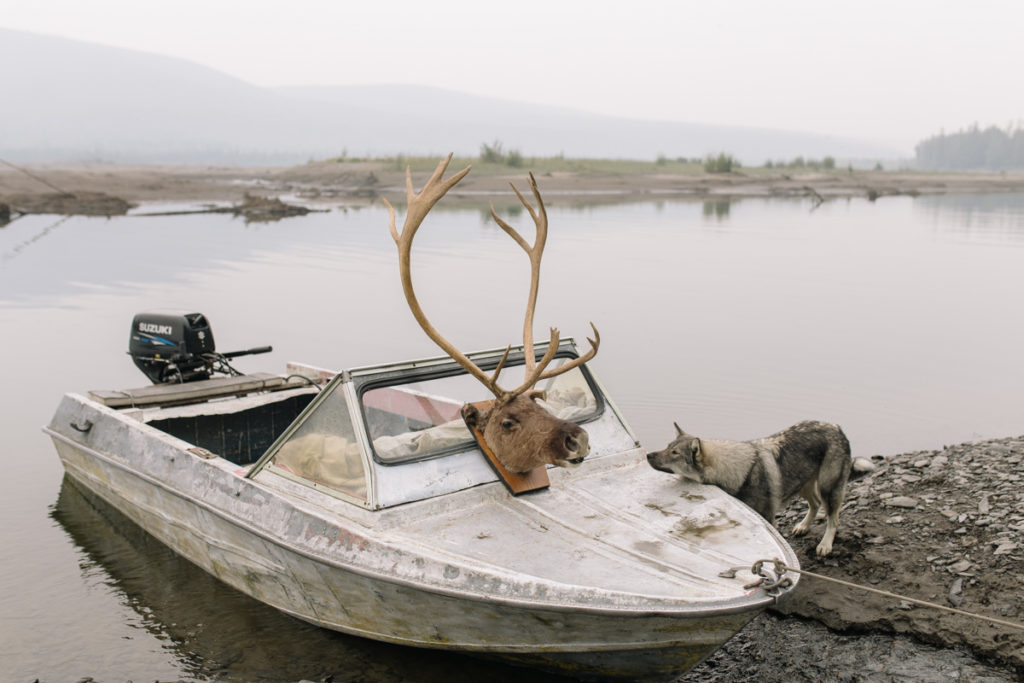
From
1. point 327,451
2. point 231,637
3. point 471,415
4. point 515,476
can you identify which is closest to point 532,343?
point 471,415

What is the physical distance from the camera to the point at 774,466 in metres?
5.65

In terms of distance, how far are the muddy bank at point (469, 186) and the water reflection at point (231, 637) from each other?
31365 millimetres

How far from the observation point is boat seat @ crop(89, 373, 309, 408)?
7527 mm

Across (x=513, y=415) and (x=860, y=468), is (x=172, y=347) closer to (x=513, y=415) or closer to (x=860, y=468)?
(x=513, y=415)

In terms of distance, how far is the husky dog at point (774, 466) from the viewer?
5508 mm

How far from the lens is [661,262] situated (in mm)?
21969

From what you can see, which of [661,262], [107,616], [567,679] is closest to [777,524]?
[567,679]

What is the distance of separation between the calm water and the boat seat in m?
0.99

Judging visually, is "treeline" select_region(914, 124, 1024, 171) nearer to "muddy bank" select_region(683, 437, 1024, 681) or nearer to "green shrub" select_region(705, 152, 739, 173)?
"green shrub" select_region(705, 152, 739, 173)

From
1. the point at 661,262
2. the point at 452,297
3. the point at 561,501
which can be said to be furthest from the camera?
the point at 661,262

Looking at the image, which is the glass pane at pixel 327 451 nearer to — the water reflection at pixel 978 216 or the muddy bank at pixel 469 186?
the water reflection at pixel 978 216

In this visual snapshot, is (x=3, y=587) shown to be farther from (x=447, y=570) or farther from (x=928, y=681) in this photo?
(x=928, y=681)

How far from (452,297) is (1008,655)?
12.7 metres

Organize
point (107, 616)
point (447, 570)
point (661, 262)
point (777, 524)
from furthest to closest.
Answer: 1. point (661, 262)
2. point (777, 524)
3. point (107, 616)
4. point (447, 570)
